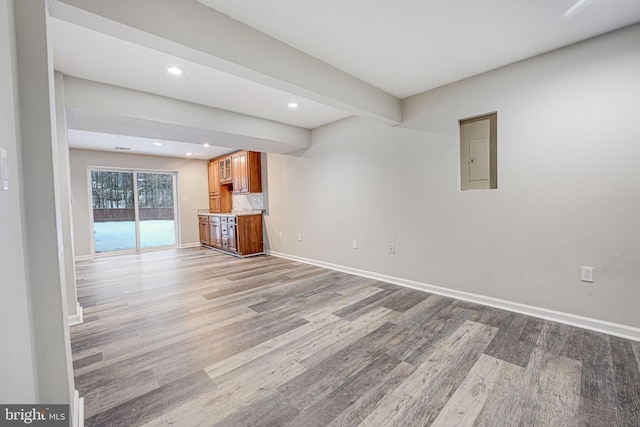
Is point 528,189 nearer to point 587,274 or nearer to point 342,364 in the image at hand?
point 587,274

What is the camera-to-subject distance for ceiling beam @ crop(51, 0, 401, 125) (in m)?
1.47

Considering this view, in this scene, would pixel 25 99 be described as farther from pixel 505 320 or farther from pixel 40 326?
pixel 505 320

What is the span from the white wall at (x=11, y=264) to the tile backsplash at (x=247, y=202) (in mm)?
5167

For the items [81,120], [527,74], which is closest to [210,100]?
[81,120]

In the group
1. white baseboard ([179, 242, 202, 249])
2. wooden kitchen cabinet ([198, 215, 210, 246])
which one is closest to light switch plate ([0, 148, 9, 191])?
wooden kitchen cabinet ([198, 215, 210, 246])

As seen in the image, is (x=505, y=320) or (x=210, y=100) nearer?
(x=505, y=320)

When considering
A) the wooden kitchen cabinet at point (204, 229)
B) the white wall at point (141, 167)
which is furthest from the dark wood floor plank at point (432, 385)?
the white wall at point (141, 167)

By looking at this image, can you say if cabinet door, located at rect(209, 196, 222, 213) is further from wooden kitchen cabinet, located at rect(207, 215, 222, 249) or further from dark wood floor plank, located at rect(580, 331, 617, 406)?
dark wood floor plank, located at rect(580, 331, 617, 406)

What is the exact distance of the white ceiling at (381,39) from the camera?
1806 millimetres

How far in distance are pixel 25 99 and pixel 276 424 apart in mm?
1784

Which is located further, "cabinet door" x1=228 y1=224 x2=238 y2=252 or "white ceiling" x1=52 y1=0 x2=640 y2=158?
"cabinet door" x1=228 y1=224 x2=238 y2=252

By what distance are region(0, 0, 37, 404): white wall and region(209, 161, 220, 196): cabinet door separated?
6.27 m

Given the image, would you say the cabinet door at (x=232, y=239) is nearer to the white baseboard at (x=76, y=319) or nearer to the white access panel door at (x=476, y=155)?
the white baseboard at (x=76, y=319)

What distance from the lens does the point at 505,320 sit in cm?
247
